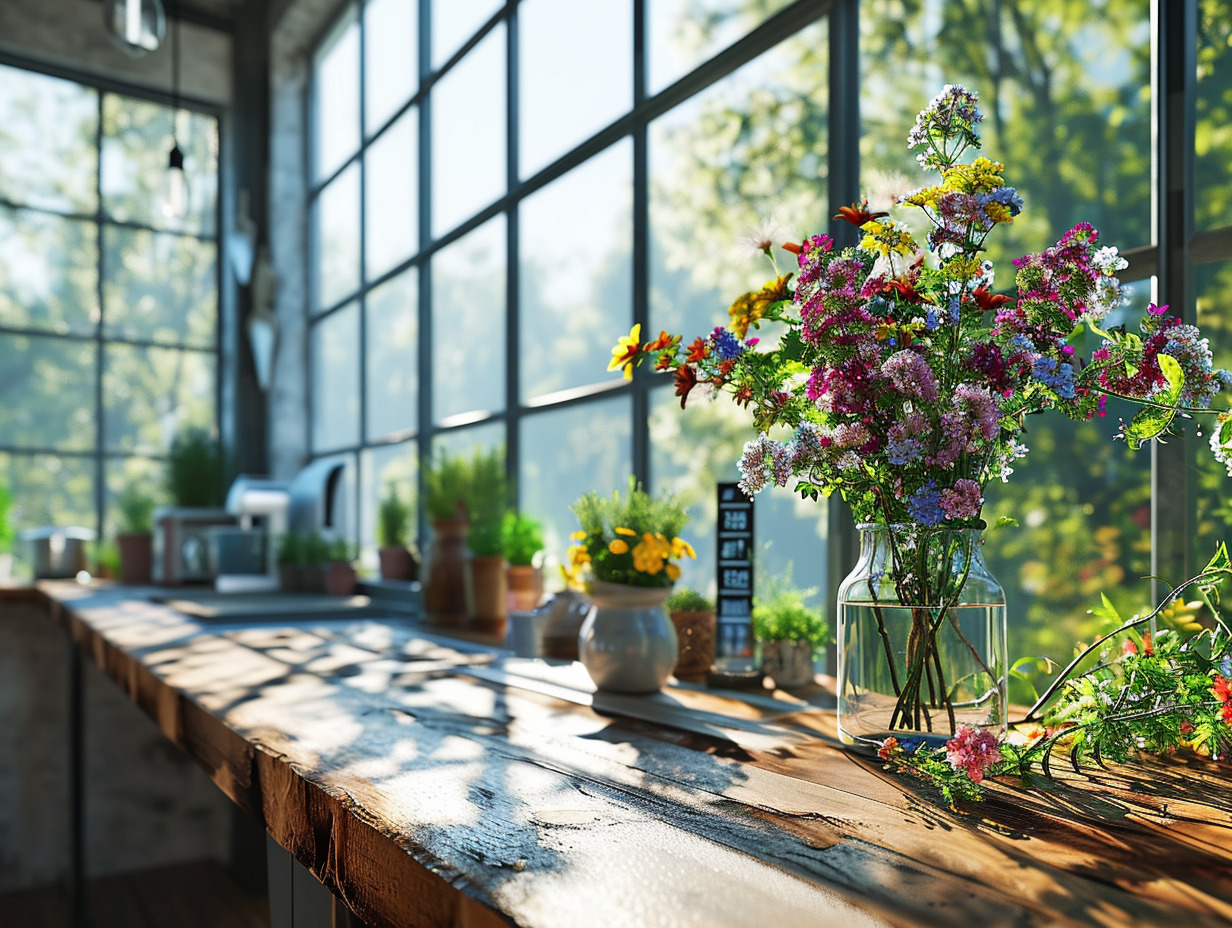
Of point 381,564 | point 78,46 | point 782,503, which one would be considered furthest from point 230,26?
point 782,503

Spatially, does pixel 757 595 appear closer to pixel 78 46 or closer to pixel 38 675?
pixel 38 675

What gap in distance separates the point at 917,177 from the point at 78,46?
4.77 meters

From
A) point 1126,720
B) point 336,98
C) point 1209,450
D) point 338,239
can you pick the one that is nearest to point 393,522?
point 338,239

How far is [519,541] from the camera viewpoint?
8.25 ft

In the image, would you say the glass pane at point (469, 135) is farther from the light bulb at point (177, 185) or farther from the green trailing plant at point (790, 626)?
the green trailing plant at point (790, 626)

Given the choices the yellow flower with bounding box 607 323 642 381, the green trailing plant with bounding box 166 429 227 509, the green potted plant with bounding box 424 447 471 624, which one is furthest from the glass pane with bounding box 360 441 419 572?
the yellow flower with bounding box 607 323 642 381

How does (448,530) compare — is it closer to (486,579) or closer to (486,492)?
(486,492)

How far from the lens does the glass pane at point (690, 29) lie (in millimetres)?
2154

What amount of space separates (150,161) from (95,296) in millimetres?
816

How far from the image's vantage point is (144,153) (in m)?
4.89

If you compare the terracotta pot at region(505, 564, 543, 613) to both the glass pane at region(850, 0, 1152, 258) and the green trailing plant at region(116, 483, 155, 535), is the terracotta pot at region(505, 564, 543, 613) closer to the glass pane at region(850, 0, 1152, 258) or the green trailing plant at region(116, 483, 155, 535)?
the glass pane at region(850, 0, 1152, 258)

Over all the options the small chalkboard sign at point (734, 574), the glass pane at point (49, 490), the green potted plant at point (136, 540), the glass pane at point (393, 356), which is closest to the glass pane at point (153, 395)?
the glass pane at point (49, 490)

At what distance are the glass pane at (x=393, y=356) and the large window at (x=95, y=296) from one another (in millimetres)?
1416

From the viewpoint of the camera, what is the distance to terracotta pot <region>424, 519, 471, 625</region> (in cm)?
266
